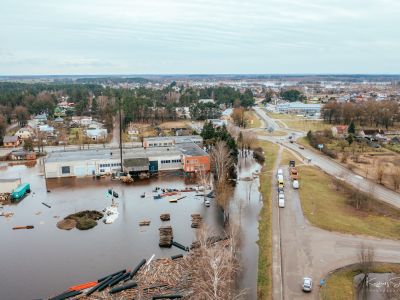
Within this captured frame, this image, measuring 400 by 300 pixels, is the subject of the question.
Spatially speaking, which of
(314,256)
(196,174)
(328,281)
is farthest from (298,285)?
(196,174)

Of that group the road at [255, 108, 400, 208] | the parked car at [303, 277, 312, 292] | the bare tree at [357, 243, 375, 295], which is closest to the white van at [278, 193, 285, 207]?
the road at [255, 108, 400, 208]

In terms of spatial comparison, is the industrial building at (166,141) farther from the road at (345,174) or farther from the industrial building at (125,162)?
the road at (345,174)

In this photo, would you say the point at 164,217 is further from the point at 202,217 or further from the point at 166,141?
the point at 166,141

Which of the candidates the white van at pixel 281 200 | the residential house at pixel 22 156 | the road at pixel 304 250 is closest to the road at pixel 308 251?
the road at pixel 304 250

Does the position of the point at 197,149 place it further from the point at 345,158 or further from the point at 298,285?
the point at 298,285

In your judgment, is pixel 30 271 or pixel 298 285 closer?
pixel 298 285

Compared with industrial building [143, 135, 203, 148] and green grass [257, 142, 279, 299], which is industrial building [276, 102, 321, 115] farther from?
green grass [257, 142, 279, 299]

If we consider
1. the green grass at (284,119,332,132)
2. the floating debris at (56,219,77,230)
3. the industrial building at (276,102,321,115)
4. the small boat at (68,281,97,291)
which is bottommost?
the small boat at (68,281,97,291)
